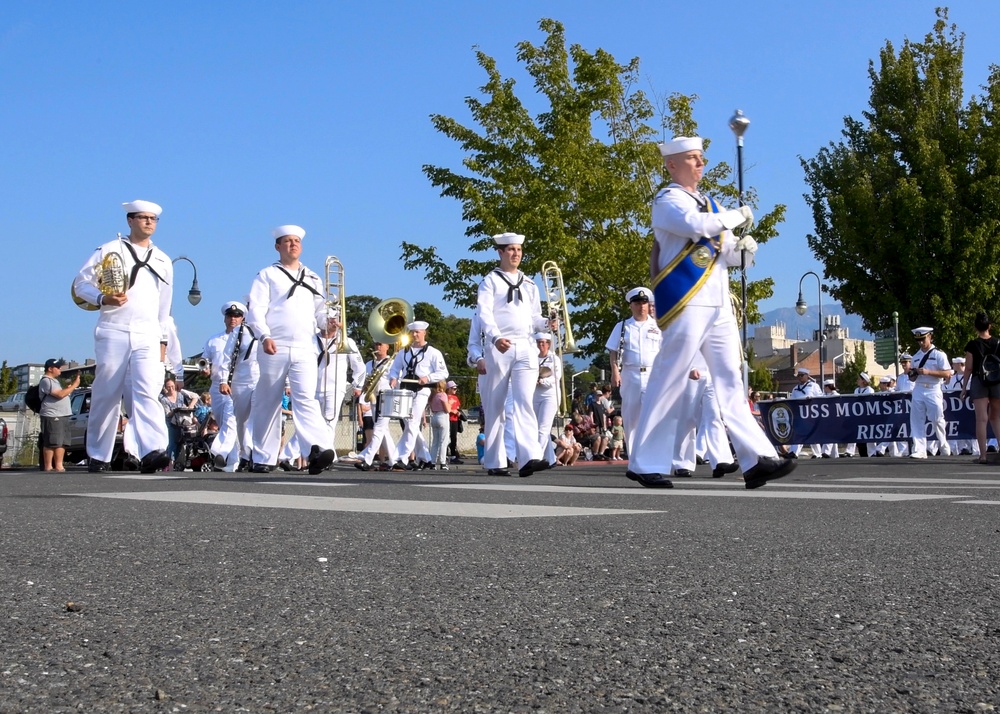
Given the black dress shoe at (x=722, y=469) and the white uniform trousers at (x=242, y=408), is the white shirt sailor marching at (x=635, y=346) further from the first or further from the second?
the white uniform trousers at (x=242, y=408)

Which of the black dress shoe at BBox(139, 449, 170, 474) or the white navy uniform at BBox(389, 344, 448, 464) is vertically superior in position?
the white navy uniform at BBox(389, 344, 448, 464)

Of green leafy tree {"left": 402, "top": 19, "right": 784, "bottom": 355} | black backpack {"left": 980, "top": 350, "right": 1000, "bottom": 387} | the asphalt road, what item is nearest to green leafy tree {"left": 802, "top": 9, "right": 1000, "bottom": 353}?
green leafy tree {"left": 402, "top": 19, "right": 784, "bottom": 355}

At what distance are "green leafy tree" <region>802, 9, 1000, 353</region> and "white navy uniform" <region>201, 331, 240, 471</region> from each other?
2323 centimetres

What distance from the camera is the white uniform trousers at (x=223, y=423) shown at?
55.8 ft

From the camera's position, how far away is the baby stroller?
19.5 m

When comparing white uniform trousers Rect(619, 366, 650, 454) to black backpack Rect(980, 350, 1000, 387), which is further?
black backpack Rect(980, 350, 1000, 387)

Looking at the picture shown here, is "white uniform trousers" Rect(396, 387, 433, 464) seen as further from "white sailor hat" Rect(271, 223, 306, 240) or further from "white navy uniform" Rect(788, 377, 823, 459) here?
"white navy uniform" Rect(788, 377, 823, 459)

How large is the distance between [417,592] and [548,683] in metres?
1.07

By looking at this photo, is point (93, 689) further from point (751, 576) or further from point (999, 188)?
point (999, 188)

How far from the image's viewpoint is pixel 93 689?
229 cm

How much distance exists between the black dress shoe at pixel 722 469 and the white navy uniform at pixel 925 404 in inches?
358

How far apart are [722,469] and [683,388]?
4.33m

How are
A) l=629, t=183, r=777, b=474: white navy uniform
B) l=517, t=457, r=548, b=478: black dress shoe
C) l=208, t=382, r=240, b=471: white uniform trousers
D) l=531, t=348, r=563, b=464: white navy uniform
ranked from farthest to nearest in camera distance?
l=208, t=382, r=240, b=471: white uniform trousers
l=531, t=348, r=563, b=464: white navy uniform
l=517, t=457, r=548, b=478: black dress shoe
l=629, t=183, r=777, b=474: white navy uniform

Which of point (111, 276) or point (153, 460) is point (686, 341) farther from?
point (111, 276)
